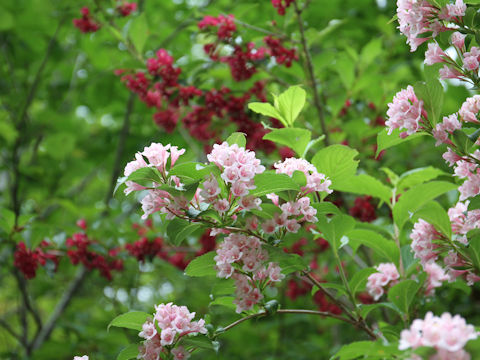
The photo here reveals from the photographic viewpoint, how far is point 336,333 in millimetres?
4844

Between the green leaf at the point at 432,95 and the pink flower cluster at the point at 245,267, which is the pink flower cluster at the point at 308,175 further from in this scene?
the green leaf at the point at 432,95

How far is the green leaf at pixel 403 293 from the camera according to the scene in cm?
190

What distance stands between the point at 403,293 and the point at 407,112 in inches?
26.1

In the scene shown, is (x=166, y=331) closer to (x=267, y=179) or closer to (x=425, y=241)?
(x=267, y=179)

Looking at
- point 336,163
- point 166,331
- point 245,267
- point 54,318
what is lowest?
point 54,318

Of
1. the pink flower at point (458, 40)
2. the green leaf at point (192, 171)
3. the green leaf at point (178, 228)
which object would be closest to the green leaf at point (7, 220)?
the green leaf at point (178, 228)

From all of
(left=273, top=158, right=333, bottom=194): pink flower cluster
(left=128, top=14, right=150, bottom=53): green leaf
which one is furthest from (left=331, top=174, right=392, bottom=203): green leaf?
(left=128, top=14, right=150, bottom=53): green leaf

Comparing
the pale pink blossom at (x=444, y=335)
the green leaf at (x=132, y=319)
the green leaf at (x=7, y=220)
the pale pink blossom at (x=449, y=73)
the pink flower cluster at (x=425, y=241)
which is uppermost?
the pale pink blossom at (x=449, y=73)

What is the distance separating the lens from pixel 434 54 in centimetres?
178

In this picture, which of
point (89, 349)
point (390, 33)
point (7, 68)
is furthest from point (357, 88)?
point (7, 68)

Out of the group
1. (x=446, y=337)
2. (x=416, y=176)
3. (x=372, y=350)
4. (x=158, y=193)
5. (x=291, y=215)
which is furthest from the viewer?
(x=416, y=176)

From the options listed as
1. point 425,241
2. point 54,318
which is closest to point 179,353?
point 425,241

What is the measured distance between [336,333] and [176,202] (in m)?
3.61

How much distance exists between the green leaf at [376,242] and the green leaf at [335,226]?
0.62 ft
